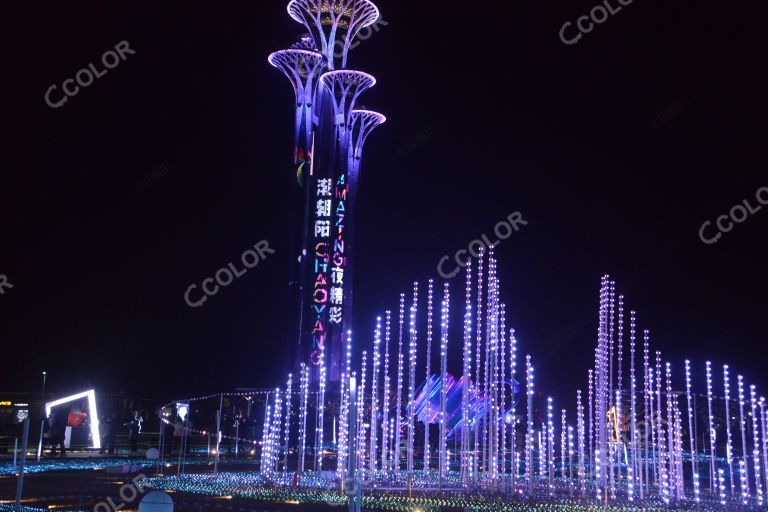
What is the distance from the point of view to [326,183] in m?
26.7

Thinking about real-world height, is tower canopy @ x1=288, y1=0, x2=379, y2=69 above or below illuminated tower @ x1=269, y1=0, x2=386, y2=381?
above

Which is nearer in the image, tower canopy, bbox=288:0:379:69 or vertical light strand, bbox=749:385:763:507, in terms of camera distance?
vertical light strand, bbox=749:385:763:507

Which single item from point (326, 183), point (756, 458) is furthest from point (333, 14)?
point (756, 458)

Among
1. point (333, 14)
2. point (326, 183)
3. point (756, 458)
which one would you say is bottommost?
point (756, 458)

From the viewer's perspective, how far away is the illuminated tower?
25.5 meters

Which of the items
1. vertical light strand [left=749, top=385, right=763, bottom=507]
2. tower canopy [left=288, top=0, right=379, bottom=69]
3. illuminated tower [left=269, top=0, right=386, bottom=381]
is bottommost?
vertical light strand [left=749, top=385, right=763, bottom=507]

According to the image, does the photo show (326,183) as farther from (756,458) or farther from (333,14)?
(756,458)

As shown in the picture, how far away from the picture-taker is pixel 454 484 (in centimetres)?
1394

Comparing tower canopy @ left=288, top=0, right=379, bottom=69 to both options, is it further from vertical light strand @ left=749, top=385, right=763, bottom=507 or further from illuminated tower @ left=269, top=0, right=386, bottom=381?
vertical light strand @ left=749, top=385, right=763, bottom=507

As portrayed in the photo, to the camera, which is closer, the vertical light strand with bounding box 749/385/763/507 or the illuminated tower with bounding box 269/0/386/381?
the vertical light strand with bounding box 749/385/763/507

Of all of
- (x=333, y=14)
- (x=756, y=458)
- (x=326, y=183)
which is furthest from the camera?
(x=326, y=183)

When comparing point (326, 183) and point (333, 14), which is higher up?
point (333, 14)

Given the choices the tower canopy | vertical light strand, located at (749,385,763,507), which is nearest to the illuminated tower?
the tower canopy

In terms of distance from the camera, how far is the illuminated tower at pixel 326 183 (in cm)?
2547
